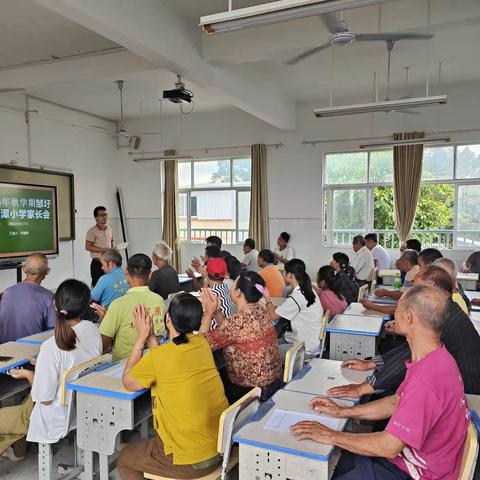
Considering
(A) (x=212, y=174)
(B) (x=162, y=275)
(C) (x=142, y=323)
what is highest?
(A) (x=212, y=174)

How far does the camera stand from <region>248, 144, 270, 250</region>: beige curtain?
9.44 meters

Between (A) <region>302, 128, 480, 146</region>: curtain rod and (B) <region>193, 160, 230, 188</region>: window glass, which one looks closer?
(A) <region>302, 128, 480, 146</region>: curtain rod

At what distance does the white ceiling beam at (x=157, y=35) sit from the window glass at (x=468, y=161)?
13.8 ft

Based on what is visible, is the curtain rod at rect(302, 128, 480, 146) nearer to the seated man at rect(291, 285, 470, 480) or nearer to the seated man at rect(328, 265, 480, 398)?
the seated man at rect(328, 265, 480, 398)

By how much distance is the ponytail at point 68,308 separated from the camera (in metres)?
2.38

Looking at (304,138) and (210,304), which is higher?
(304,138)

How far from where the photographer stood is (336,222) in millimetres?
9289

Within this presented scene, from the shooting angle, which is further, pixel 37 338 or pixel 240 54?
pixel 240 54

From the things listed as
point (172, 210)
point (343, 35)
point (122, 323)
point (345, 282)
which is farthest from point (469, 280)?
point (172, 210)

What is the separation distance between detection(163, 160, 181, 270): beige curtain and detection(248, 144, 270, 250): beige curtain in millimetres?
1931

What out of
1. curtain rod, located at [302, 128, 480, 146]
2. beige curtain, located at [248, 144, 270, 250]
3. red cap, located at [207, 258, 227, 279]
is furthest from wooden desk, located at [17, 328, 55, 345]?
curtain rod, located at [302, 128, 480, 146]

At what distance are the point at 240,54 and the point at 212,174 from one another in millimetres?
5294

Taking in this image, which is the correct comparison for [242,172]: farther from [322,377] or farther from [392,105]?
[322,377]

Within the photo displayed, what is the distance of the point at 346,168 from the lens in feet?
30.0
